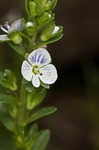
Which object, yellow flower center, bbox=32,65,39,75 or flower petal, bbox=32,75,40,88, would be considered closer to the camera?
flower petal, bbox=32,75,40,88

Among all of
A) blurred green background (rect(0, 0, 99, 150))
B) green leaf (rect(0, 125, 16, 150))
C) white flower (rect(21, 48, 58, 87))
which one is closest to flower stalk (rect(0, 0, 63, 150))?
white flower (rect(21, 48, 58, 87))

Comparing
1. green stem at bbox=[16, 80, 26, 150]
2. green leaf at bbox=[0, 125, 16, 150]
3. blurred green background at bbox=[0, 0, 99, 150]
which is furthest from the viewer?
blurred green background at bbox=[0, 0, 99, 150]

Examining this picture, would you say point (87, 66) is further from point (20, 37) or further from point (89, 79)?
→ point (20, 37)

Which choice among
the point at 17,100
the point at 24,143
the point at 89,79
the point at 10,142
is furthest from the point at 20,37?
the point at 89,79

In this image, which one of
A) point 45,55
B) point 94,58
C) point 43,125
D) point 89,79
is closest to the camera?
point 45,55

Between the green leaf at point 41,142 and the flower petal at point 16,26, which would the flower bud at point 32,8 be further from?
the green leaf at point 41,142

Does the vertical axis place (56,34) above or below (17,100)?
above

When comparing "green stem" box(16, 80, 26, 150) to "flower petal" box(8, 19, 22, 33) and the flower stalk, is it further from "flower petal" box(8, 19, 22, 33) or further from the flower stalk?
"flower petal" box(8, 19, 22, 33)
